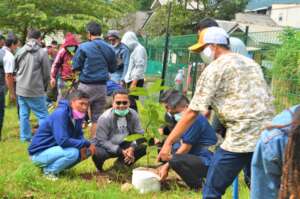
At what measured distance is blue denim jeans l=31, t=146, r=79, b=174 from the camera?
519cm

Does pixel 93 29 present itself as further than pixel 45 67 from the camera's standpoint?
No

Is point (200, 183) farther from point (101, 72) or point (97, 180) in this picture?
point (101, 72)

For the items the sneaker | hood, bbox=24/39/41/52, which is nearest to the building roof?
hood, bbox=24/39/41/52

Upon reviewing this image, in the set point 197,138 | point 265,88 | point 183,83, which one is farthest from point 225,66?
point 183,83

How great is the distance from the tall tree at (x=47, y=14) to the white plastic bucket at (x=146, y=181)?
10.6 meters

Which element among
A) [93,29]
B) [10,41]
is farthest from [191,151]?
[10,41]

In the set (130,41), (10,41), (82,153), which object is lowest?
(82,153)

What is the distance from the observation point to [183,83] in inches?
379

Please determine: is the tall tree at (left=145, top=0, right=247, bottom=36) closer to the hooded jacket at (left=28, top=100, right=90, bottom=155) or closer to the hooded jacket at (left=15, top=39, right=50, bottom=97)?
the hooded jacket at (left=15, top=39, right=50, bottom=97)

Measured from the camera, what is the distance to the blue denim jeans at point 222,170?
12.0ft

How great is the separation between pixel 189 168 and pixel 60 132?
4.47ft

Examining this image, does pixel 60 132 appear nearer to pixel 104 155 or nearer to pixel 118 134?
pixel 104 155

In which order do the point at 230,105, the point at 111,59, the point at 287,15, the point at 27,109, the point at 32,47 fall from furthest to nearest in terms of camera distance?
the point at 287,15, the point at 27,109, the point at 32,47, the point at 111,59, the point at 230,105

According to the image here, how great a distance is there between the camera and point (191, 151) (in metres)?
5.22
